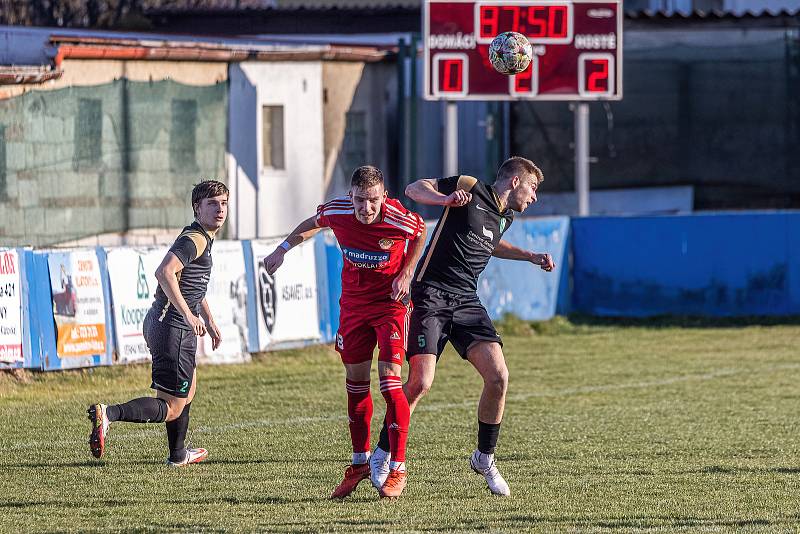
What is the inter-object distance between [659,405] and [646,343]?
5.88m

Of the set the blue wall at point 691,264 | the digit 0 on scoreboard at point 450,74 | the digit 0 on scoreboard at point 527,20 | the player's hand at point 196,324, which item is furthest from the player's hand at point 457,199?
the blue wall at point 691,264

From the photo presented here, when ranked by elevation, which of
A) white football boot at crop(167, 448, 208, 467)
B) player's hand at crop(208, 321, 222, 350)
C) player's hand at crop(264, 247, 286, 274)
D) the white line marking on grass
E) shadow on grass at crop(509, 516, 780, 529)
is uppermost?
player's hand at crop(264, 247, 286, 274)

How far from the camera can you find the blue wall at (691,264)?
70.7 feet

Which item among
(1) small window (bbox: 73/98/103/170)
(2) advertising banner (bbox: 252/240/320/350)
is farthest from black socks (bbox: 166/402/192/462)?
(1) small window (bbox: 73/98/103/170)

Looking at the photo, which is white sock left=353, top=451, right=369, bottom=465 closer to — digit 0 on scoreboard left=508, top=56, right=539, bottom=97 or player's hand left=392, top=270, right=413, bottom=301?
player's hand left=392, top=270, right=413, bottom=301

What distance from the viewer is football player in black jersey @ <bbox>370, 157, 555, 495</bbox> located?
8.63m

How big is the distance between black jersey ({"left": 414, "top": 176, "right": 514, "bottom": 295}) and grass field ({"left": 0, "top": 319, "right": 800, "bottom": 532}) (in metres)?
1.25

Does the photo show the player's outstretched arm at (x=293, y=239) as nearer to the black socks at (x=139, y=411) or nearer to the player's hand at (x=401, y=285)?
the player's hand at (x=401, y=285)

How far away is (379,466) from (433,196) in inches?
62.3

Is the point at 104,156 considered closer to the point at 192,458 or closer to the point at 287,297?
the point at 287,297

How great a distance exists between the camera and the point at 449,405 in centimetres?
1327

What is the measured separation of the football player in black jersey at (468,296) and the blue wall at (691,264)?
43.5 ft

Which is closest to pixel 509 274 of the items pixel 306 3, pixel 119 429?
pixel 119 429

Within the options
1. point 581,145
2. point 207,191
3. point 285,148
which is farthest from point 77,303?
point 285,148
